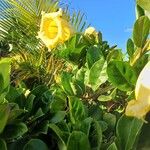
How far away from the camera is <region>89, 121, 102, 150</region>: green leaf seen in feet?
3.16

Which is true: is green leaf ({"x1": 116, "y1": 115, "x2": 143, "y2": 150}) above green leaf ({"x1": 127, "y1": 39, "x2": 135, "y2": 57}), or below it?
below

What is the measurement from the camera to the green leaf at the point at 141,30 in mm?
910

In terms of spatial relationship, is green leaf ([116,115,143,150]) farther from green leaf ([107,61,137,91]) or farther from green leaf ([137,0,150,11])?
green leaf ([137,0,150,11])

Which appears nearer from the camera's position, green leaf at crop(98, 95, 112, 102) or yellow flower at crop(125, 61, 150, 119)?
→ yellow flower at crop(125, 61, 150, 119)

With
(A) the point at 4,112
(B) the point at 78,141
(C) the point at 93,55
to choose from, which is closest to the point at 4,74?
(A) the point at 4,112

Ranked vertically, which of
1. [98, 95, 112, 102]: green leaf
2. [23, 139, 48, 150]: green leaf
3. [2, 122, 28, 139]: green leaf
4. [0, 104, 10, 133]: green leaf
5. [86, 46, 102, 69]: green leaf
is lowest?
[23, 139, 48, 150]: green leaf

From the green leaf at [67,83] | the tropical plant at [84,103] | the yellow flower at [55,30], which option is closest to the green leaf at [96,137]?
the tropical plant at [84,103]

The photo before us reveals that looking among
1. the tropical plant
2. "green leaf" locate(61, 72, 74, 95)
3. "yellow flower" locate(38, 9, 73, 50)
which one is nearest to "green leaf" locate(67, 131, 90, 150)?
the tropical plant

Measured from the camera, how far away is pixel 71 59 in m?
1.43

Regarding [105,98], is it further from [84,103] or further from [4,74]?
[4,74]

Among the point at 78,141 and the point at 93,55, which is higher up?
the point at 93,55

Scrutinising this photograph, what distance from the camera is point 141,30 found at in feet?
3.10

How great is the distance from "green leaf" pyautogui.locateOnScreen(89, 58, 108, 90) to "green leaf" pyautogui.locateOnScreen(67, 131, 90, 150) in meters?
0.28

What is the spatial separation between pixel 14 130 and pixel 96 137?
6.7 inches
